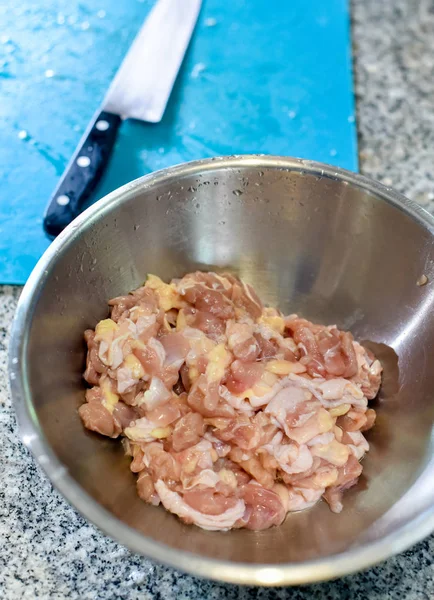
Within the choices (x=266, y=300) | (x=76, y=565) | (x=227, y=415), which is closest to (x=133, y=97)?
(x=266, y=300)

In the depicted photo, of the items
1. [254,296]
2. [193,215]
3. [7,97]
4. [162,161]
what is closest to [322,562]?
→ [254,296]

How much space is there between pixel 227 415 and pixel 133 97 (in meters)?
1.21

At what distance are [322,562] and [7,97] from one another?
6.22 feet

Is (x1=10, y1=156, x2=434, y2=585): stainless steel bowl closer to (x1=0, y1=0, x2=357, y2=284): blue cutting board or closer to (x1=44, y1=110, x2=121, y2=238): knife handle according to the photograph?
(x1=44, y1=110, x2=121, y2=238): knife handle

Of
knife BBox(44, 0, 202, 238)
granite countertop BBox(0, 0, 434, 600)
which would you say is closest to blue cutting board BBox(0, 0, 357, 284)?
knife BBox(44, 0, 202, 238)

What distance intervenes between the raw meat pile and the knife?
1.66 feet

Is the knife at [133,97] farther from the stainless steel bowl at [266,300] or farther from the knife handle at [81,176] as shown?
the stainless steel bowl at [266,300]

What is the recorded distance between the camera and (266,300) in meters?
1.75

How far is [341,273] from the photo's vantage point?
1.67m

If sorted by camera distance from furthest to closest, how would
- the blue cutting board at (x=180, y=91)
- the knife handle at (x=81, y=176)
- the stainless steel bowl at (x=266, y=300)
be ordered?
the blue cutting board at (x=180, y=91), the knife handle at (x=81, y=176), the stainless steel bowl at (x=266, y=300)

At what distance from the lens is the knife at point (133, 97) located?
1802 millimetres

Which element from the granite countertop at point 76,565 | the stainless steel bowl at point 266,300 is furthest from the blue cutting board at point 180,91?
the granite countertop at point 76,565

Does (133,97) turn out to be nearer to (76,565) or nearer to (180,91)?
(180,91)

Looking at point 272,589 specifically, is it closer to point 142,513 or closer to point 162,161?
point 142,513
